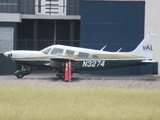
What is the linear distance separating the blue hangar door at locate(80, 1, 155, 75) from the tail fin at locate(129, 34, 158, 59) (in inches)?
101

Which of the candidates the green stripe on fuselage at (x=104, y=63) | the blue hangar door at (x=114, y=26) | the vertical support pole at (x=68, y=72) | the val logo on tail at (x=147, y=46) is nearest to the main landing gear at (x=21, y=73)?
the vertical support pole at (x=68, y=72)

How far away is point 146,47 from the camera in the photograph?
27906mm

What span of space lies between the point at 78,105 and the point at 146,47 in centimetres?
1449

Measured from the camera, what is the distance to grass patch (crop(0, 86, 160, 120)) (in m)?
12.2

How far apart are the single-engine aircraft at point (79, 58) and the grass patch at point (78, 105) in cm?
1014

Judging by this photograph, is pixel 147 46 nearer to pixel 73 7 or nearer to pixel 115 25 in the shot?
pixel 115 25

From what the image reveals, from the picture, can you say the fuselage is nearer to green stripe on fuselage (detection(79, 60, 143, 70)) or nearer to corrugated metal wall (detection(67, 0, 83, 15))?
green stripe on fuselage (detection(79, 60, 143, 70))

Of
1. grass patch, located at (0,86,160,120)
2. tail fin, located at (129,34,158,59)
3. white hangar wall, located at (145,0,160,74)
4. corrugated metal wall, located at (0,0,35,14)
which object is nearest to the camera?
grass patch, located at (0,86,160,120)

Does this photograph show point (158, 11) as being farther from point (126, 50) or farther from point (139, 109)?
point (139, 109)

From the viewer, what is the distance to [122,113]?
1273 centimetres

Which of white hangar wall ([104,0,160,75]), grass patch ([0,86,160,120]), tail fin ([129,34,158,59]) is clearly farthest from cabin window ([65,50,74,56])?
grass patch ([0,86,160,120])

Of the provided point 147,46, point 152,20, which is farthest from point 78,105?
point 152,20

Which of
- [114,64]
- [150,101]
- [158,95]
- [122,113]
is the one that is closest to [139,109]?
[122,113]

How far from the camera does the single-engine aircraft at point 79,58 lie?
90.2ft
